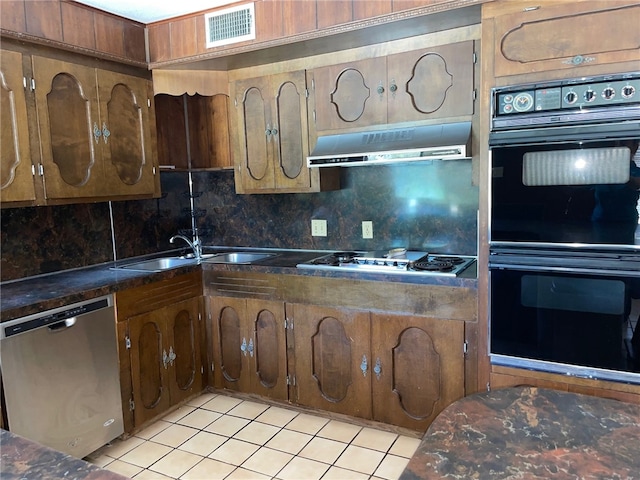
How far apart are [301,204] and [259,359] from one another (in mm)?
1082

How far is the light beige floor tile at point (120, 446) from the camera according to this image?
8.13 ft

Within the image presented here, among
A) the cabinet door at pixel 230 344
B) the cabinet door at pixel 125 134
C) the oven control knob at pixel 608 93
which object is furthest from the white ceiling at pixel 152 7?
the oven control knob at pixel 608 93

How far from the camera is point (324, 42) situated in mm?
2572

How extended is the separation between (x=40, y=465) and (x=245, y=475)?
1.53 m

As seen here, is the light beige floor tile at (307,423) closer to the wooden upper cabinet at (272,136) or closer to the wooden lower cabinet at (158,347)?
the wooden lower cabinet at (158,347)

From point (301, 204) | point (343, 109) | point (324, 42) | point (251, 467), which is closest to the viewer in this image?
point (251, 467)

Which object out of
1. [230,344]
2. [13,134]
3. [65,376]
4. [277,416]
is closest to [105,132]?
[13,134]

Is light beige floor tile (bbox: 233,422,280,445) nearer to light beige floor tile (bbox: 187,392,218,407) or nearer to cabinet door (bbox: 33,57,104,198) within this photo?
light beige floor tile (bbox: 187,392,218,407)

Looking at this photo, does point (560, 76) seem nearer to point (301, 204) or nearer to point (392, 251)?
point (392, 251)

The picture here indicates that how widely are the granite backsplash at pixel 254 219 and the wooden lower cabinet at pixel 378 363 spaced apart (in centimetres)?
63

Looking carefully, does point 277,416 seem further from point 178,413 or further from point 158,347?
point 158,347

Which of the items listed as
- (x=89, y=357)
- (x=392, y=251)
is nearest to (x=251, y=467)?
(x=89, y=357)

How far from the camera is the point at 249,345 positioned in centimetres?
294

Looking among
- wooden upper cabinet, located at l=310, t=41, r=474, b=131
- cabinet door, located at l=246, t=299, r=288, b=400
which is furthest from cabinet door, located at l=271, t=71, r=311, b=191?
cabinet door, located at l=246, t=299, r=288, b=400
